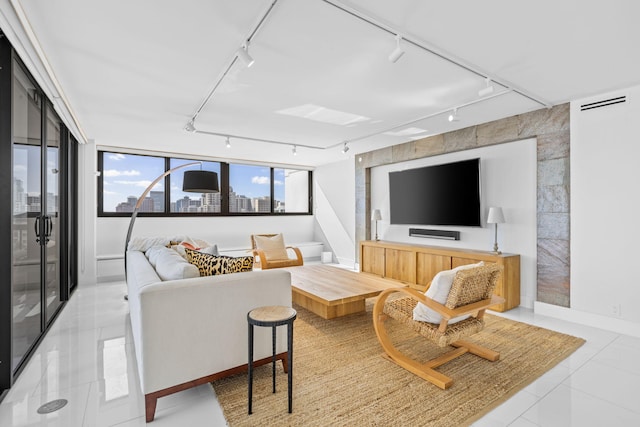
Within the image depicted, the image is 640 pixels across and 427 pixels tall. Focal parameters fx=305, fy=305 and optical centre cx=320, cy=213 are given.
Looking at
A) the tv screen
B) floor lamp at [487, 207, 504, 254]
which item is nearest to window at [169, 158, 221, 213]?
the tv screen

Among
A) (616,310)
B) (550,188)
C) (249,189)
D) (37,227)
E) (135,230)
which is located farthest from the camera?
(249,189)

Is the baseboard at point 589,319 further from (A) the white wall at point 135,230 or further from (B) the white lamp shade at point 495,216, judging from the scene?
(A) the white wall at point 135,230

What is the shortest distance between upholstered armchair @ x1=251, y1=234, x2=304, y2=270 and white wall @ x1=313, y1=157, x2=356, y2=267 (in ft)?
6.49

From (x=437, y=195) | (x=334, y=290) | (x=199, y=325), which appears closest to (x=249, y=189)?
(x=437, y=195)

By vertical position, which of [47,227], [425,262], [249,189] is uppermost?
[249,189]

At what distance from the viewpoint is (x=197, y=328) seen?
2072 millimetres

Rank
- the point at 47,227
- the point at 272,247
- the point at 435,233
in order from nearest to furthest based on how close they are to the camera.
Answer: the point at 47,227
the point at 435,233
the point at 272,247

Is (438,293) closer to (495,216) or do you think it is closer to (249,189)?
(495,216)

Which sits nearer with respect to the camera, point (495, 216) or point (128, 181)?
point (495, 216)

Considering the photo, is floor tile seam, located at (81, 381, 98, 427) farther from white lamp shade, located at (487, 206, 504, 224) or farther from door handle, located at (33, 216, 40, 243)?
white lamp shade, located at (487, 206, 504, 224)

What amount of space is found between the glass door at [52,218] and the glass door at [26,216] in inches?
7.7

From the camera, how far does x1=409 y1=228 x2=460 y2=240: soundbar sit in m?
5.00

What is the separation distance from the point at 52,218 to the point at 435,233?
5.42 m

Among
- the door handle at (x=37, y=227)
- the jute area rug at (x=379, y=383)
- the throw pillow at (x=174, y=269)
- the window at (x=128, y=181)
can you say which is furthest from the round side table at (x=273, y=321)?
the window at (x=128, y=181)
